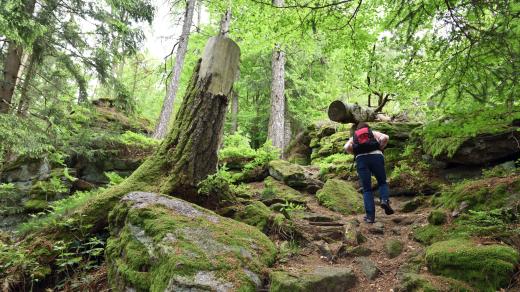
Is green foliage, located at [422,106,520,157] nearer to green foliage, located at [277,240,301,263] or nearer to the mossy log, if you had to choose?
green foliage, located at [277,240,301,263]

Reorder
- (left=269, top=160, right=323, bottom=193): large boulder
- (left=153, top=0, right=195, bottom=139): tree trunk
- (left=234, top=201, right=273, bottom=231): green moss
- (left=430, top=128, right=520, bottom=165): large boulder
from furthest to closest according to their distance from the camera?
(left=153, top=0, right=195, bottom=139): tree trunk → (left=269, top=160, right=323, bottom=193): large boulder → (left=430, top=128, right=520, bottom=165): large boulder → (left=234, top=201, right=273, bottom=231): green moss

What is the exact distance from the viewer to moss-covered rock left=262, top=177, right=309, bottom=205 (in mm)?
6973

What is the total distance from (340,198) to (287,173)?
180 centimetres

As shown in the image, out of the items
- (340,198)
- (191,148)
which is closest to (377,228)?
(340,198)

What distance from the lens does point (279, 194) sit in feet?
26.4

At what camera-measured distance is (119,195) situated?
543cm

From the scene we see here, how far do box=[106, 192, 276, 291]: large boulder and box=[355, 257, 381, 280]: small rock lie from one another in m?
1.14

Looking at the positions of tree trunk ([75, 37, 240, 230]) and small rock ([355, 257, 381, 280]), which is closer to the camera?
small rock ([355, 257, 381, 280])

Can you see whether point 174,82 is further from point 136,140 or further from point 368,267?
point 368,267

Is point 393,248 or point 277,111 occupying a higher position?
point 277,111

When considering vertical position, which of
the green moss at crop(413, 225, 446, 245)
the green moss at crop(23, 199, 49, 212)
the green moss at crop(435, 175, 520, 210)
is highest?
the green moss at crop(435, 175, 520, 210)

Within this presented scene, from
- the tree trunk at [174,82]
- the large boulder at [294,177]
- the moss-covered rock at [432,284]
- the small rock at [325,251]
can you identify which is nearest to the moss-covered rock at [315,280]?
the moss-covered rock at [432,284]

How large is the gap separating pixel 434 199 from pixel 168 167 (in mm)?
5130

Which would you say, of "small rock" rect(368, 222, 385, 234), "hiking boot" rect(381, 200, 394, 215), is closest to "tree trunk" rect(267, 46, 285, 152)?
"hiking boot" rect(381, 200, 394, 215)
